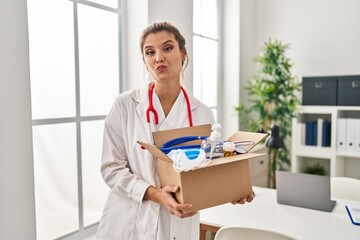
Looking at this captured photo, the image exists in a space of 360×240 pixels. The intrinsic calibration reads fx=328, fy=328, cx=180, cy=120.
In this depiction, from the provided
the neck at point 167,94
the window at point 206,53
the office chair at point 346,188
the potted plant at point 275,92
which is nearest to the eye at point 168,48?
the neck at point 167,94

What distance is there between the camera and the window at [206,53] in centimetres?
320

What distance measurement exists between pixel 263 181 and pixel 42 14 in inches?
113

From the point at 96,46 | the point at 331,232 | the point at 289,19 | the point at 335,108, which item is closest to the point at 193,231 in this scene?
the point at 331,232

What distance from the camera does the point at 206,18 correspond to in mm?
3373

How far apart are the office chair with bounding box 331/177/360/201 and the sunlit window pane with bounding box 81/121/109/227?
1.63 metres

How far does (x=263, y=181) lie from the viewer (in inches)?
146

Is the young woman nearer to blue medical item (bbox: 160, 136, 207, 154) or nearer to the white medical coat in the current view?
the white medical coat

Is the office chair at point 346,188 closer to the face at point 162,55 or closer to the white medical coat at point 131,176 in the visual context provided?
the white medical coat at point 131,176

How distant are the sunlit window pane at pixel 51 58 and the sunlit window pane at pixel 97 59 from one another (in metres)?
0.09

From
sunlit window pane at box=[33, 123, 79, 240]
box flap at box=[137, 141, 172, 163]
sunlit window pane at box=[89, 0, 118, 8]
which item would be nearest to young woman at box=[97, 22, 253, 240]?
box flap at box=[137, 141, 172, 163]

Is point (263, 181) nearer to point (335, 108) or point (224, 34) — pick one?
point (335, 108)

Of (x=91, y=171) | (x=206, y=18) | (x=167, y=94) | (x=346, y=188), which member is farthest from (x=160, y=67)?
(x=206, y=18)

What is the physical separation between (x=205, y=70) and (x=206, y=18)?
1.74 ft

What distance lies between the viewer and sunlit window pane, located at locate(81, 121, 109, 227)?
203cm
